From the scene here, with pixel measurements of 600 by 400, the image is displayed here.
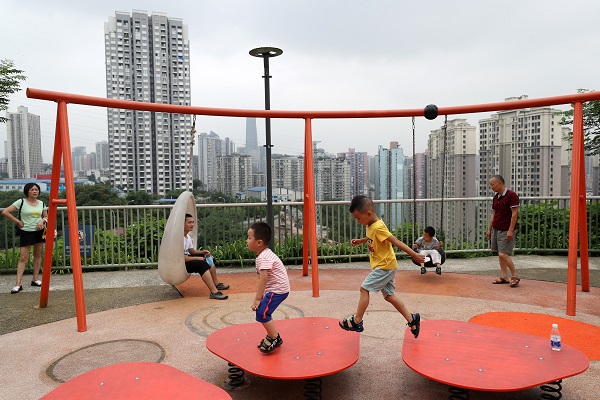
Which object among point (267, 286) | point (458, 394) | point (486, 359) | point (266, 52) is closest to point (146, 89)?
point (266, 52)

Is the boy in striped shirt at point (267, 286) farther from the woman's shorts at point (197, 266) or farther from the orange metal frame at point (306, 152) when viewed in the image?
the woman's shorts at point (197, 266)

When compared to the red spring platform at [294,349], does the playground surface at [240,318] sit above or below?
below

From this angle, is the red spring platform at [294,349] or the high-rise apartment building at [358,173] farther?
the high-rise apartment building at [358,173]

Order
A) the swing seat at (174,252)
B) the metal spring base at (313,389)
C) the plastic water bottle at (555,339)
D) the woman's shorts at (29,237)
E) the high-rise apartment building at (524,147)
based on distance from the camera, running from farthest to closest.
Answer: the high-rise apartment building at (524,147)
the woman's shorts at (29,237)
the swing seat at (174,252)
the plastic water bottle at (555,339)
the metal spring base at (313,389)

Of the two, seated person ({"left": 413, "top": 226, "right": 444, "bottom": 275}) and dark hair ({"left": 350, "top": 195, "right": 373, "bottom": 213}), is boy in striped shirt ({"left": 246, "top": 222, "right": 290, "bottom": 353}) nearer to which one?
dark hair ({"left": 350, "top": 195, "right": 373, "bottom": 213})

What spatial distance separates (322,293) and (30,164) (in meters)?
13.1

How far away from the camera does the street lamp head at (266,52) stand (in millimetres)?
8070

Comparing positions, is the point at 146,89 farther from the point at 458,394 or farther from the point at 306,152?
the point at 458,394

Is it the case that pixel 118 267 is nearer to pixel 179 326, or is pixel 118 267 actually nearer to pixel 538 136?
pixel 179 326

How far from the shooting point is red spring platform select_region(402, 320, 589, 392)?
2834 millimetres

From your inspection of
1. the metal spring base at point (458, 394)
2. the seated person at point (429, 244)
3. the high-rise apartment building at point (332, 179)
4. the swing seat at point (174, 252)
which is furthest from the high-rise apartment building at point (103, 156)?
the metal spring base at point (458, 394)

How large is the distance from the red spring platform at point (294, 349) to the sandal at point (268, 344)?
0.10 feet

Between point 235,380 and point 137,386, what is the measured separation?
2.69ft

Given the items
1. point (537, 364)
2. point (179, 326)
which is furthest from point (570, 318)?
point (179, 326)
